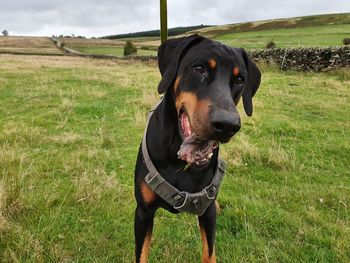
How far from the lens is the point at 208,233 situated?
3301 mm

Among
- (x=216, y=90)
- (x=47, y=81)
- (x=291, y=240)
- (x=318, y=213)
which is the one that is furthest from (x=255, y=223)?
(x=47, y=81)

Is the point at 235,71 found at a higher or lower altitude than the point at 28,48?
higher

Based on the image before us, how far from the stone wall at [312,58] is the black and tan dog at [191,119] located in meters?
17.4

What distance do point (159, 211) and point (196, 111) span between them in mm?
2238

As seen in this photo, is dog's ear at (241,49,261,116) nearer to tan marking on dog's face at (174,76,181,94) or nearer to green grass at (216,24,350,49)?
tan marking on dog's face at (174,76,181,94)

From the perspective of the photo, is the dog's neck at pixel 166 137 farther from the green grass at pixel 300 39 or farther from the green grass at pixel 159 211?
the green grass at pixel 300 39

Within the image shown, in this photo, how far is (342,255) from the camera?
11.9 feet

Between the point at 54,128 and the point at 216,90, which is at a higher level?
the point at 216,90

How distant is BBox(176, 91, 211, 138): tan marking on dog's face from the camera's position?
246cm

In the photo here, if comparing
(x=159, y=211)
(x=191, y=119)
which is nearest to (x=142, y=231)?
(x=191, y=119)

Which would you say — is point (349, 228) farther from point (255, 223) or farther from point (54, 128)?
point (54, 128)

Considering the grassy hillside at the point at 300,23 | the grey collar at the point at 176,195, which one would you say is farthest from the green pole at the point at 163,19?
the grassy hillside at the point at 300,23

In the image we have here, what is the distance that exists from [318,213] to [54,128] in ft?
18.6

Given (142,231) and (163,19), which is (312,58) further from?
(142,231)
